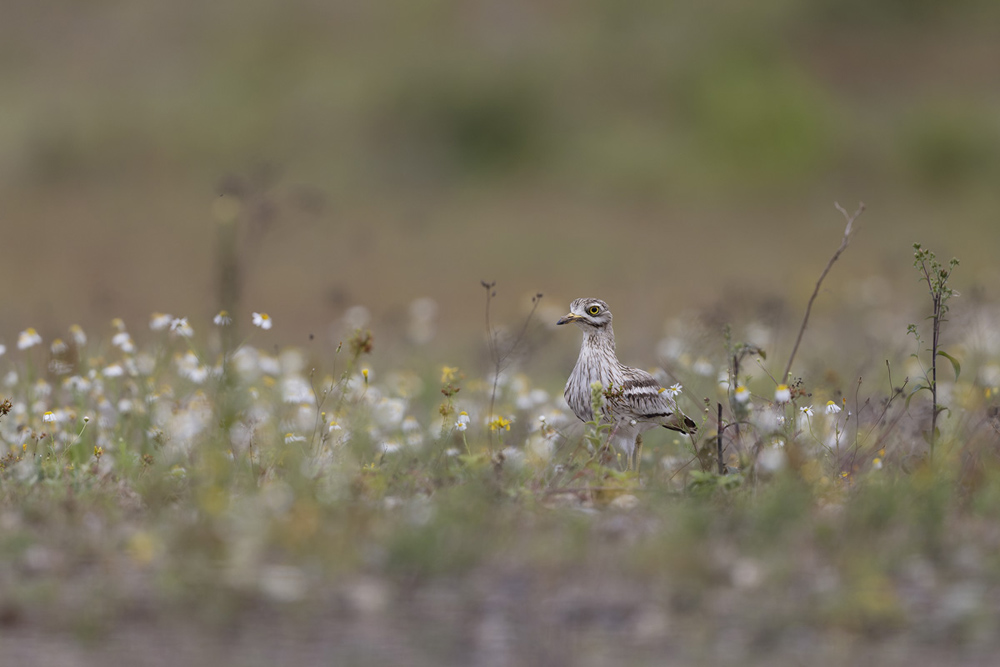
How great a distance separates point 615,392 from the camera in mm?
5855

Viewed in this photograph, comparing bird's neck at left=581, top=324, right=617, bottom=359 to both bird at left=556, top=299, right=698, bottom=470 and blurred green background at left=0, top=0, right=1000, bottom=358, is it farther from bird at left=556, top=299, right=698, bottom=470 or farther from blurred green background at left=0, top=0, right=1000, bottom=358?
blurred green background at left=0, top=0, right=1000, bottom=358

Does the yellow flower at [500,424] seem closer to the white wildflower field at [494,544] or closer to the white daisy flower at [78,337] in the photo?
the white wildflower field at [494,544]

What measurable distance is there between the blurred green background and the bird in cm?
944

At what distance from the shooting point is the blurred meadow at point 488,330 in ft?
12.1

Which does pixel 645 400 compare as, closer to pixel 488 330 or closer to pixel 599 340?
pixel 599 340

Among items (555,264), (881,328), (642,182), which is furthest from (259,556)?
(642,182)

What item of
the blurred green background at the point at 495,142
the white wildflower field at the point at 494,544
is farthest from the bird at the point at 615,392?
the blurred green background at the point at 495,142

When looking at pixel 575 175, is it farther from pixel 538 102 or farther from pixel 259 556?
pixel 259 556

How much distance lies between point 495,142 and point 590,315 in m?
18.3

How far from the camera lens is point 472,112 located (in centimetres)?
2447

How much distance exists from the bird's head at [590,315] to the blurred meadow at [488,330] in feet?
1.19

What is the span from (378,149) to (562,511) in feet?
65.6

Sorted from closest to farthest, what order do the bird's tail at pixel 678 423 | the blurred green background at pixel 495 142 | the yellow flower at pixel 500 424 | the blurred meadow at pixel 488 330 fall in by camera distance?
the blurred meadow at pixel 488 330, the yellow flower at pixel 500 424, the bird's tail at pixel 678 423, the blurred green background at pixel 495 142

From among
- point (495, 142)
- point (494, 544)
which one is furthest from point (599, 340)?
point (495, 142)
